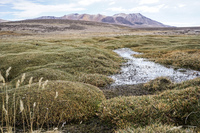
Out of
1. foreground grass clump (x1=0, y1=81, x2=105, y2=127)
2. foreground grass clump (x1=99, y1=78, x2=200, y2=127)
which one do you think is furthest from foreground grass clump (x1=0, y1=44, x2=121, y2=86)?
foreground grass clump (x1=99, y1=78, x2=200, y2=127)

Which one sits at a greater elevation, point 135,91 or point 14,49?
point 14,49

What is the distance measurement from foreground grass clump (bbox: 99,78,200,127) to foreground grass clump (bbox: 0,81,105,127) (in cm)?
116

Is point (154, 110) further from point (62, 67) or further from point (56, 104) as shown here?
point (62, 67)

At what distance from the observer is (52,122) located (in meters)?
7.92

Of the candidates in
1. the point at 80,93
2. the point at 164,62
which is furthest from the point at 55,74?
the point at 164,62

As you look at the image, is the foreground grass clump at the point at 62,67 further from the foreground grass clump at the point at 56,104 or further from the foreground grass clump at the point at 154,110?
the foreground grass clump at the point at 154,110

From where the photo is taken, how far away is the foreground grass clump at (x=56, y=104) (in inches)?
321

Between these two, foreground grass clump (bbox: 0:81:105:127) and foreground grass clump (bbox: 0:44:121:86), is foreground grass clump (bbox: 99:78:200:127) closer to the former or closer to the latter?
foreground grass clump (bbox: 0:81:105:127)

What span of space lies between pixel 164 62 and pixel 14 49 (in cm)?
2914

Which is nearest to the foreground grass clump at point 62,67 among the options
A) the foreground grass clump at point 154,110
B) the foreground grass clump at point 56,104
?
the foreground grass clump at point 56,104

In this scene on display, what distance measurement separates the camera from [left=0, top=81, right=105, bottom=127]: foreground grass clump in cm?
816

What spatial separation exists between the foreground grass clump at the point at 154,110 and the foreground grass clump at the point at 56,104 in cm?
116

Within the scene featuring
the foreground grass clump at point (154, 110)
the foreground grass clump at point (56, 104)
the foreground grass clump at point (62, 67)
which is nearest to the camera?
the foreground grass clump at point (154, 110)

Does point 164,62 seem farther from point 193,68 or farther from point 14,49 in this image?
point 14,49
